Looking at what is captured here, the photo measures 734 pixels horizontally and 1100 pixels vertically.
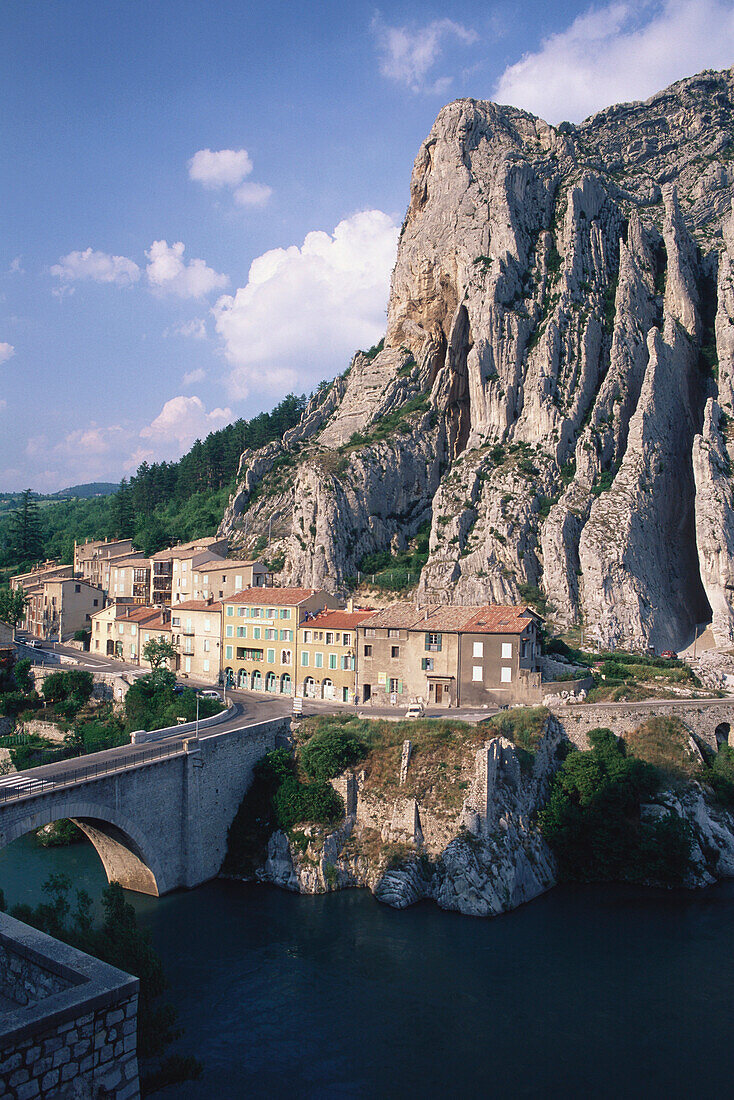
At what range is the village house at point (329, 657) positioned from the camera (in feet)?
166

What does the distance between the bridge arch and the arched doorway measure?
1831 cm

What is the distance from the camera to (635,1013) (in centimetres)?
2612

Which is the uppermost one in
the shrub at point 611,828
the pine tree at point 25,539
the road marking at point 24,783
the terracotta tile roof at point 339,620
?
the pine tree at point 25,539

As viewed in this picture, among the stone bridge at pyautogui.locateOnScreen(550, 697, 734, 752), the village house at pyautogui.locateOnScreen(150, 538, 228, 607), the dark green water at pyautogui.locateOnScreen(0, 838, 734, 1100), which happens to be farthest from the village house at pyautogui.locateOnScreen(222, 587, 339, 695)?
the stone bridge at pyautogui.locateOnScreen(550, 697, 734, 752)

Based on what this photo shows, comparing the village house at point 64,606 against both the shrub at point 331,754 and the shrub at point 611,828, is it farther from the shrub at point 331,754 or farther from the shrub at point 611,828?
the shrub at point 611,828

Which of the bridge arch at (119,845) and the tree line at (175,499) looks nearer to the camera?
the bridge arch at (119,845)

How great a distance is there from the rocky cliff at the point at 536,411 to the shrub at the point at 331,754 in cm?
3297

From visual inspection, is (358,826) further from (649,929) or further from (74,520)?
(74,520)

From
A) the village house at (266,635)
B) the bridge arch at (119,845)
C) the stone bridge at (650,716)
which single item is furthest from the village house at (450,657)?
the bridge arch at (119,845)

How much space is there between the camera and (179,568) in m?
76.6

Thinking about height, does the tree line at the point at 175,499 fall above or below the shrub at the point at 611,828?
above

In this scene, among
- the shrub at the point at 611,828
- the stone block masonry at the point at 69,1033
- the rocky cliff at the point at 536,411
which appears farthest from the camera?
the rocky cliff at the point at 536,411

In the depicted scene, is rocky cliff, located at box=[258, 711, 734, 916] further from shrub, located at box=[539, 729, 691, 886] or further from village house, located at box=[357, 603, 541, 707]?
village house, located at box=[357, 603, 541, 707]

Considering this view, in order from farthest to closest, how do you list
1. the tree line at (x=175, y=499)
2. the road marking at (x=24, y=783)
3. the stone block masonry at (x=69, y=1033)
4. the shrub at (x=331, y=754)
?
the tree line at (x=175, y=499), the shrub at (x=331, y=754), the road marking at (x=24, y=783), the stone block masonry at (x=69, y=1033)
